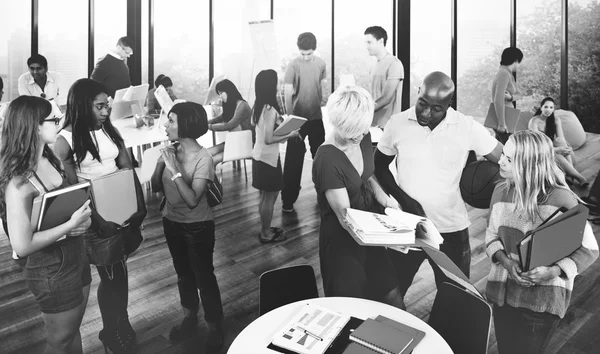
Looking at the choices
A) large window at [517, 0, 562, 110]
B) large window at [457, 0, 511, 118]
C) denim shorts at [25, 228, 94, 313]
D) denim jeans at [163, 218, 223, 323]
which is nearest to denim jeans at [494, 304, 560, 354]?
denim jeans at [163, 218, 223, 323]

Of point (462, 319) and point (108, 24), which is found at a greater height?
point (108, 24)

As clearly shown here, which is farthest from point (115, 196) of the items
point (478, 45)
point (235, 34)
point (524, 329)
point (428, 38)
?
point (235, 34)

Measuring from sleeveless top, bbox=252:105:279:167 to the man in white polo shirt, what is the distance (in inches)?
71.5

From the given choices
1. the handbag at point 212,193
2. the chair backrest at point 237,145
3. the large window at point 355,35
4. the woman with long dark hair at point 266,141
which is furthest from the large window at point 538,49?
the handbag at point 212,193

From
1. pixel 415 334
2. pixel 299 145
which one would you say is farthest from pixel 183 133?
pixel 299 145

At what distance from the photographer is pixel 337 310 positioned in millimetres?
2305

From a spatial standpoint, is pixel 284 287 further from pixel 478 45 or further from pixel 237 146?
pixel 478 45

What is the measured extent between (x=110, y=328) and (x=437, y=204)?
210 cm

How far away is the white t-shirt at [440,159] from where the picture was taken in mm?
2789

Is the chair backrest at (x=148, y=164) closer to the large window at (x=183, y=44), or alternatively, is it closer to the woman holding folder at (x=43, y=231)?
the woman holding folder at (x=43, y=231)

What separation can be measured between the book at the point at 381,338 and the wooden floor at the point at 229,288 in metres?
1.43

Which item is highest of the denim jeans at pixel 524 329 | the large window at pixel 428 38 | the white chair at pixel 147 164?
the large window at pixel 428 38

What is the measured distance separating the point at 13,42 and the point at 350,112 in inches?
259

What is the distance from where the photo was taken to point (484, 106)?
26.7 ft
